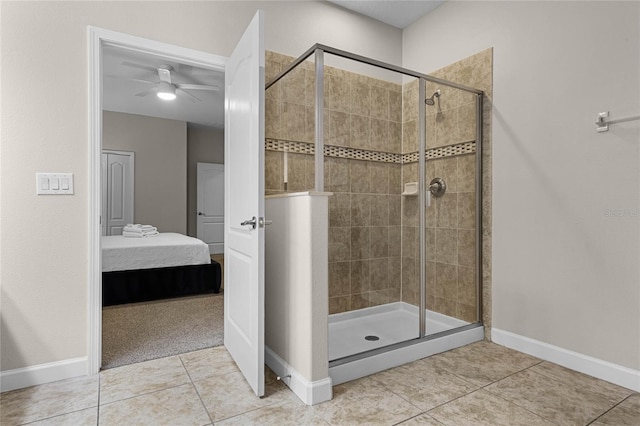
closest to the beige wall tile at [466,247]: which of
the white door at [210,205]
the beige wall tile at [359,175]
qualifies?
the beige wall tile at [359,175]

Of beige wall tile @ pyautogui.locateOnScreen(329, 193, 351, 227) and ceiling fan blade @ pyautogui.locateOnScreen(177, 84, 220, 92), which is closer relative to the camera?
beige wall tile @ pyautogui.locateOnScreen(329, 193, 351, 227)

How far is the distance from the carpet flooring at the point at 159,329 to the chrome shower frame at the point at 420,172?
1.22 meters

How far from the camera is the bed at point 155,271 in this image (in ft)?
12.5

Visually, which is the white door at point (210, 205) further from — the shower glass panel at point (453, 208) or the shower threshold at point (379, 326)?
the shower glass panel at point (453, 208)

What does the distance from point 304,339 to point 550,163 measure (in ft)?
6.30

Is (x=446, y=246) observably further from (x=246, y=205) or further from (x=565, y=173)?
(x=246, y=205)

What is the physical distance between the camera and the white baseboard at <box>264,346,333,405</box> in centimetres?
183

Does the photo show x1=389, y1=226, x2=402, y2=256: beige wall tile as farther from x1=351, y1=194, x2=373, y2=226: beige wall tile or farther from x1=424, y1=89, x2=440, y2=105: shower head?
x1=424, y1=89, x2=440, y2=105: shower head

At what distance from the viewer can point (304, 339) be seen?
1886 mm

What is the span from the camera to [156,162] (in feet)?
21.4

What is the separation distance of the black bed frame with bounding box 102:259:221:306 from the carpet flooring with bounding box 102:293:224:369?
13 centimetres

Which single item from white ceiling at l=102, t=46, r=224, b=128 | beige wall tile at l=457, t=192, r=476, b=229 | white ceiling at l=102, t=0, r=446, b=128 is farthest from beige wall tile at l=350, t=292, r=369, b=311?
white ceiling at l=102, t=46, r=224, b=128

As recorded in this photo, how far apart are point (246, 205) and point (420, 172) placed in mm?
1363

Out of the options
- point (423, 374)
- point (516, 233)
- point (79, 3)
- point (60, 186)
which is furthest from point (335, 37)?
point (423, 374)
